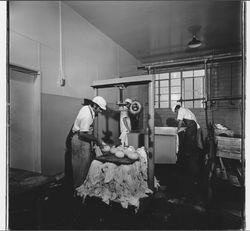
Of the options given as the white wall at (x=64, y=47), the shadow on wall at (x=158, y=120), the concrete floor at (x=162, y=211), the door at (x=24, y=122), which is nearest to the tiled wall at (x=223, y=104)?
the shadow on wall at (x=158, y=120)

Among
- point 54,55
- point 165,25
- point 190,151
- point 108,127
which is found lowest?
point 190,151

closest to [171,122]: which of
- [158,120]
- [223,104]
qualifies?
[158,120]

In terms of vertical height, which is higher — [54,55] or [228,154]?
[54,55]

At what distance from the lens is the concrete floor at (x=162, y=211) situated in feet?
2.58

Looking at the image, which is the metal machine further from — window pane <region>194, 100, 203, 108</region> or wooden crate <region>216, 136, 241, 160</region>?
wooden crate <region>216, 136, 241, 160</region>

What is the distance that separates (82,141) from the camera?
104 centimetres

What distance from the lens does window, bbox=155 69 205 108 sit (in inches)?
47.4

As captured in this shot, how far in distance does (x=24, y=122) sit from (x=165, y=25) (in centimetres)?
109

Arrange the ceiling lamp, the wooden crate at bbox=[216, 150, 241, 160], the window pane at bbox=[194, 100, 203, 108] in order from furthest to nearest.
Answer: the window pane at bbox=[194, 100, 203, 108] < the ceiling lamp < the wooden crate at bbox=[216, 150, 241, 160]

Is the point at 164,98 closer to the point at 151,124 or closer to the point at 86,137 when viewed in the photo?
the point at 151,124

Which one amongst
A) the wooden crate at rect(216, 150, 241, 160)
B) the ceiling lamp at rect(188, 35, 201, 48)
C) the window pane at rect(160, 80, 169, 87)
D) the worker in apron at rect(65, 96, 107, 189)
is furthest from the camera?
the window pane at rect(160, 80, 169, 87)

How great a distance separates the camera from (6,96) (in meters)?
0.69

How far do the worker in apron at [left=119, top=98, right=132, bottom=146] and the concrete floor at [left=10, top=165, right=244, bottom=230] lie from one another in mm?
479

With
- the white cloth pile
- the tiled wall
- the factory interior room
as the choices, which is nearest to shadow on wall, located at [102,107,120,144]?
the factory interior room
